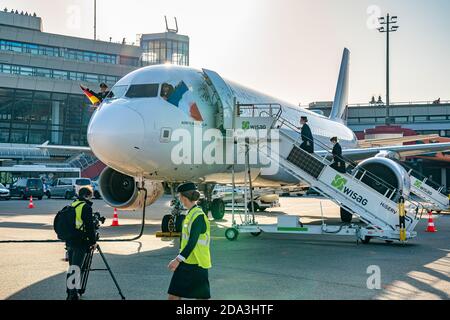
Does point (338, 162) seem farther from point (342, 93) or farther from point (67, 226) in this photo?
point (342, 93)

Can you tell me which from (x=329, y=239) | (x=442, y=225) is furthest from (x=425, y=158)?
(x=329, y=239)

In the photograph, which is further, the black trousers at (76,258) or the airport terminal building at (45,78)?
the airport terminal building at (45,78)

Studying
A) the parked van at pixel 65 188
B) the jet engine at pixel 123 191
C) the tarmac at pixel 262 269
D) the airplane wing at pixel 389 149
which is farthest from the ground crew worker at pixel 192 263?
the parked van at pixel 65 188

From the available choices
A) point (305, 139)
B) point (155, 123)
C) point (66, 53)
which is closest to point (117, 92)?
point (155, 123)

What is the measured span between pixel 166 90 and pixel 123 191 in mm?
4226

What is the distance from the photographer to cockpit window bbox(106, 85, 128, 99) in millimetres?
13734

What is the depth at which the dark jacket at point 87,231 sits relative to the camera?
7230mm

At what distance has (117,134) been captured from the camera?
12391 mm

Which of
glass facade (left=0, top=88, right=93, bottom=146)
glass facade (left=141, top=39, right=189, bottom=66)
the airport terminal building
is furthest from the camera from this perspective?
glass facade (left=141, top=39, right=189, bottom=66)

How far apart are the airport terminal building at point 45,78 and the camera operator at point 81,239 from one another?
56.8 meters

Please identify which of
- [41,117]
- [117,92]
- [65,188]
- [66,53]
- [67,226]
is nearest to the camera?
[67,226]

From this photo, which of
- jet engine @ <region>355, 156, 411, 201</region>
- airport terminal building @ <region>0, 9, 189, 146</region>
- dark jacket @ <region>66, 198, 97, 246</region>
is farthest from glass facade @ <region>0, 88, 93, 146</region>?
dark jacket @ <region>66, 198, 97, 246</region>

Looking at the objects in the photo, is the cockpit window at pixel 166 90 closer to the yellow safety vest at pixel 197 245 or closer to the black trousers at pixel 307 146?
the black trousers at pixel 307 146

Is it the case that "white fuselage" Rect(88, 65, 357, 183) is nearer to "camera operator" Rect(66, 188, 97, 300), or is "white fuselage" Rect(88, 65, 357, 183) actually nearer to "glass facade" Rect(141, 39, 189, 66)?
"camera operator" Rect(66, 188, 97, 300)
